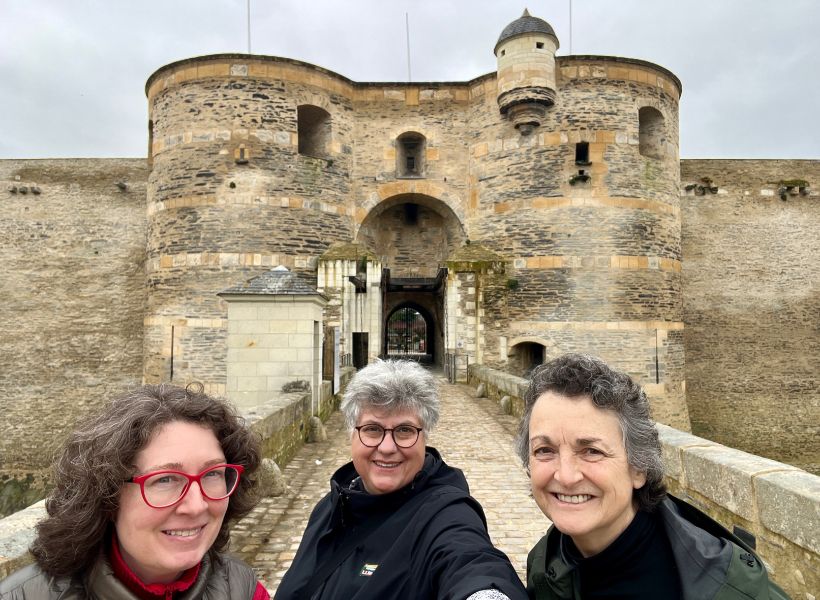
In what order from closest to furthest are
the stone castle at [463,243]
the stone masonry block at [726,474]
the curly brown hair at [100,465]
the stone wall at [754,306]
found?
1. the curly brown hair at [100,465]
2. the stone masonry block at [726,474]
3. the stone castle at [463,243]
4. the stone wall at [754,306]

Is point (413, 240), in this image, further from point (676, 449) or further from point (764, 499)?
point (764, 499)

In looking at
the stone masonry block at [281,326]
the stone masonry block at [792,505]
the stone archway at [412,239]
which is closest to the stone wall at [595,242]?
the stone archway at [412,239]

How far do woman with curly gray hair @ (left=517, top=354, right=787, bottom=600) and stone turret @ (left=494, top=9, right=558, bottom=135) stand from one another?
1461 cm

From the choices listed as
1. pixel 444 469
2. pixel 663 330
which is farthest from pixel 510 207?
pixel 444 469

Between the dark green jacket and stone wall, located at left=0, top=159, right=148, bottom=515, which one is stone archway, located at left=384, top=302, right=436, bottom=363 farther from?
the dark green jacket

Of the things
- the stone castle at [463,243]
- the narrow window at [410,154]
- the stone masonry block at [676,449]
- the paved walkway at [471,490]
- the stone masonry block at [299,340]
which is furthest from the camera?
the narrow window at [410,154]

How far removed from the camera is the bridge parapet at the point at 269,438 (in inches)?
85.5

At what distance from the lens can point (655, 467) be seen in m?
1.62

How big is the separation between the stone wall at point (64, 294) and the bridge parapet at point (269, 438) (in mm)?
11768

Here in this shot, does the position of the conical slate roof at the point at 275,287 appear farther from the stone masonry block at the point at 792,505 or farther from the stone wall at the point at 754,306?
the stone wall at the point at 754,306

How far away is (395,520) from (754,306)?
1991 cm

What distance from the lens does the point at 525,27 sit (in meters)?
15.1

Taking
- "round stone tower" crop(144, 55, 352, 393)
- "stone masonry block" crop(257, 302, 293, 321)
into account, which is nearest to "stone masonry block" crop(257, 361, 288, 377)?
"stone masonry block" crop(257, 302, 293, 321)

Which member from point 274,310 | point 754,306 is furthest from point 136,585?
point 754,306
